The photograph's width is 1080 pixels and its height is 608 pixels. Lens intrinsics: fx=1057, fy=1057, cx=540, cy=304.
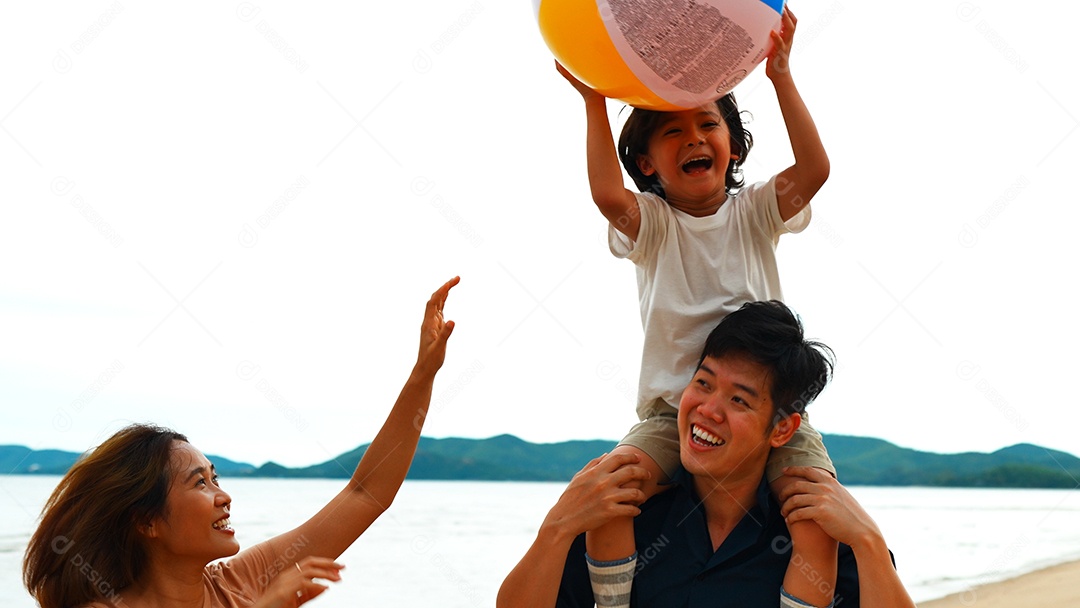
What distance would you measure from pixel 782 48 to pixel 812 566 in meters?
1.52

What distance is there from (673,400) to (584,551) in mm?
541

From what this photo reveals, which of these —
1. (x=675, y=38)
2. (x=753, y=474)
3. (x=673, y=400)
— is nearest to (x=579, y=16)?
(x=675, y=38)

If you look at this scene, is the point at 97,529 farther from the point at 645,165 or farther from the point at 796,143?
the point at 796,143

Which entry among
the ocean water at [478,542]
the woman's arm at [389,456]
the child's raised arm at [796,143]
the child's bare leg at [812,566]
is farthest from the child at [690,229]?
the ocean water at [478,542]

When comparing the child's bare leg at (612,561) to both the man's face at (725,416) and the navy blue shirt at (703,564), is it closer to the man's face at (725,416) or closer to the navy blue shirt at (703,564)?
the navy blue shirt at (703,564)

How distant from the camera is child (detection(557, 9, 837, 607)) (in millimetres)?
3266

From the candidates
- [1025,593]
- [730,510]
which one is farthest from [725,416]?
[1025,593]

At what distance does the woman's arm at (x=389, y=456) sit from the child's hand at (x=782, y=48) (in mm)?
1253

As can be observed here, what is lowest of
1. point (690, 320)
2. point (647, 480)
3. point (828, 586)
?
point (828, 586)

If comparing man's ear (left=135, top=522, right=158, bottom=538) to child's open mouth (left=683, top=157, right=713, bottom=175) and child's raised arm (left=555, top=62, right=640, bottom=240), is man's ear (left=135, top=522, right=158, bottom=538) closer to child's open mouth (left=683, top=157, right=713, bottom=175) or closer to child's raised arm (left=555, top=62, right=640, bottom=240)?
child's raised arm (left=555, top=62, right=640, bottom=240)

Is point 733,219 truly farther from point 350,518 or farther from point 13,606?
point 13,606

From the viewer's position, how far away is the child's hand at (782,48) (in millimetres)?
3141

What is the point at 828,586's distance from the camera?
2984 millimetres

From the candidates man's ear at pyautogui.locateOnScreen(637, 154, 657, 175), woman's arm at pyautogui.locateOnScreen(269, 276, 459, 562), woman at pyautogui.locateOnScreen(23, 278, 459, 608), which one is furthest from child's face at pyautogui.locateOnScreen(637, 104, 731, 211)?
woman at pyautogui.locateOnScreen(23, 278, 459, 608)
